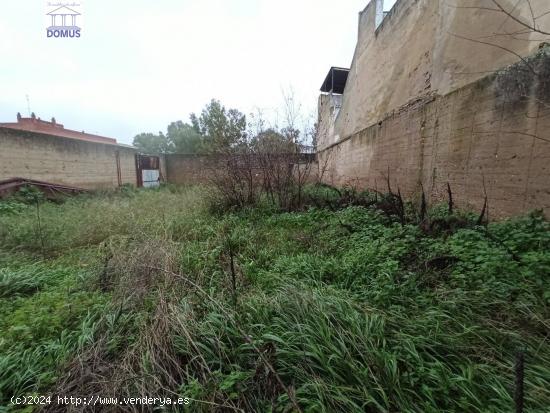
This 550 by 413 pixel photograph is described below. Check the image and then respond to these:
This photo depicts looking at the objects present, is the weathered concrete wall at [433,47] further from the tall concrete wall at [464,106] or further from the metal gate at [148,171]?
the metal gate at [148,171]

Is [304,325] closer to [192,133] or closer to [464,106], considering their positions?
[464,106]

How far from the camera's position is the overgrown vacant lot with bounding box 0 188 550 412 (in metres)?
1.32

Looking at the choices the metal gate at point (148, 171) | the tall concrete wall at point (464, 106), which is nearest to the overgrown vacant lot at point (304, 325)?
the tall concrete wall at point (464, 106)

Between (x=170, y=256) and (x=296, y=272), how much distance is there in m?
1.46

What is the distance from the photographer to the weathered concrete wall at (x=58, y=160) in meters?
6.35

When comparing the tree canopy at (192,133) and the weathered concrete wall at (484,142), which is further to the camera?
the tree canopy at (192,133)

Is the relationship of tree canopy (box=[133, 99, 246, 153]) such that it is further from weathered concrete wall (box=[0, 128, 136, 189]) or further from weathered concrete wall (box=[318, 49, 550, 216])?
weathered concrete wall (box=[318, 49, 550, 216])

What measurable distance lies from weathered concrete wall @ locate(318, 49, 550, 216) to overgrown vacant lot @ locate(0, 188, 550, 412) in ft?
1.28

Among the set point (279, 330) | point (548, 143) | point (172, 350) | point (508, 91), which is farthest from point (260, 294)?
point (508, 91)

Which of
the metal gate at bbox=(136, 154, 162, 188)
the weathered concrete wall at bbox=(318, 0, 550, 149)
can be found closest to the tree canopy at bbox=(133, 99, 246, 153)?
the metal gate at bbox=(136, 154, 162, 188)

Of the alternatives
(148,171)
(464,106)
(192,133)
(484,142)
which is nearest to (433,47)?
(464,106)

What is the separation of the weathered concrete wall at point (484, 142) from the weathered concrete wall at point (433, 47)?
31 cm

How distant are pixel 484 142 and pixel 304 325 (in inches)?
125

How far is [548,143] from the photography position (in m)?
2.25
